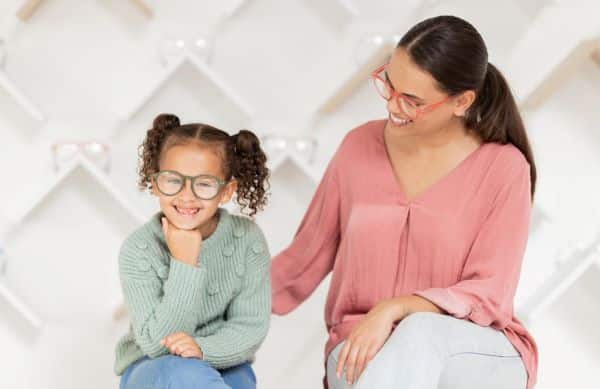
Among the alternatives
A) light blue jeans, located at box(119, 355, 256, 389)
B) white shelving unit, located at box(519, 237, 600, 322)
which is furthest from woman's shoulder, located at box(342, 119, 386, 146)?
white shelving unit, located at box(519, 237, 600, 322)

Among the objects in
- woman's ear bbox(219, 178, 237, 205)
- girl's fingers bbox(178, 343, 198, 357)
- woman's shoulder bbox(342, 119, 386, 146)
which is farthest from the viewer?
woman's shoulder bbox(342, 119, 386, 146)

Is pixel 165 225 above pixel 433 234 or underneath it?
above

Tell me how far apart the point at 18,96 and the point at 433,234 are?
32.0 inches

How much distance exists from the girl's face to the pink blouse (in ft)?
0.76

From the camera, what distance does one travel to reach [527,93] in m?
1.87

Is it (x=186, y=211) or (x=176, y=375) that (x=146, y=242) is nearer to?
(x=186, y=211)

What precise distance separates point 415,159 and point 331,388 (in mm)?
363

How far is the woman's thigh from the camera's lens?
50.6 inches

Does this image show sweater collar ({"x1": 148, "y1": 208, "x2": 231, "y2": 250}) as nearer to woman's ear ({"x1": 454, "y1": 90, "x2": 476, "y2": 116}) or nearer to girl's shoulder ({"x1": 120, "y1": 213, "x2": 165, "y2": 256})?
girl's shoulder ({"x1": 120, "y1": 213, "x2": 165, "y2": 256})

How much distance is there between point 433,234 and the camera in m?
1.45

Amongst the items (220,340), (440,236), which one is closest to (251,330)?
(220,340)

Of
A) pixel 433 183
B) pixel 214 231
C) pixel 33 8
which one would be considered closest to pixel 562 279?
pixel 433 183

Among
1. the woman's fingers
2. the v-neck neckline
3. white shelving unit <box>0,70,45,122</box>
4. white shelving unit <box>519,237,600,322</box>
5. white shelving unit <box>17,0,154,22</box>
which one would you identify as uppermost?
white shelving unit <box>17,0,154,22</box>

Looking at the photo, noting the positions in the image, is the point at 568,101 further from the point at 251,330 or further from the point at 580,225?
the point at 251,330
